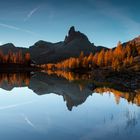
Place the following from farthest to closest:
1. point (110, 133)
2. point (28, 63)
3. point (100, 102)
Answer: point (28, 63) → point (100, 102) → point (110, 133)

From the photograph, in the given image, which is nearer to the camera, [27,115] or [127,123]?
[127,123]

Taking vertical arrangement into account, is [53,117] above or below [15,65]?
below

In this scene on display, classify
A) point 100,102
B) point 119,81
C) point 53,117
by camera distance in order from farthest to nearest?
point 119,81 < point 100,102 < point 53,117

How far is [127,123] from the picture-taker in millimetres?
21750

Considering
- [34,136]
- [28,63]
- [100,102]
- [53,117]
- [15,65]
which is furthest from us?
[28,63]

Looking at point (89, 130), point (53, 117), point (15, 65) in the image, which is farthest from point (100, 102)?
point (15, 65)

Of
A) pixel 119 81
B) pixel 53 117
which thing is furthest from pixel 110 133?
pixel 119 81

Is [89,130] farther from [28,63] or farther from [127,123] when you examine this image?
[28,63]

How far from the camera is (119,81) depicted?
6444cm

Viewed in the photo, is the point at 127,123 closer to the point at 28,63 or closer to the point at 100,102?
the point at 100,102

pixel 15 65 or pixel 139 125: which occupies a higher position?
pixel 15 65

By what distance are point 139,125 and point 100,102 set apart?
14.5 meters

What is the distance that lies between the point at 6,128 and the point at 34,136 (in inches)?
126

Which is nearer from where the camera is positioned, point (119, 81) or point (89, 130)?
point (89, 130)
